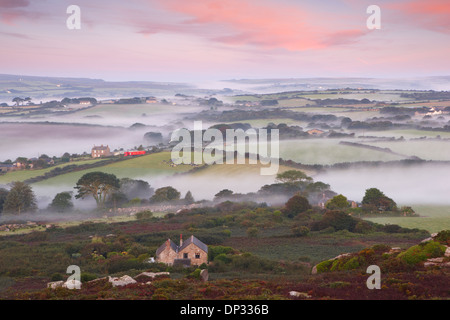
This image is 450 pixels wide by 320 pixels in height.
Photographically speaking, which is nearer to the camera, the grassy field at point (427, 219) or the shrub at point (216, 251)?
the shrub at point (216, 251)

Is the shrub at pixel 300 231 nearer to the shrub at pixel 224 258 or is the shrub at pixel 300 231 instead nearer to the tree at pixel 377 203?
the shrub at pixel 224 258

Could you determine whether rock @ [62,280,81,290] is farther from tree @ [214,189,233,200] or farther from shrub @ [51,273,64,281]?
tree @ [214,189,233,200]

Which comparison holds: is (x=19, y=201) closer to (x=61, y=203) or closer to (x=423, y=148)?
(x=61, y=203)

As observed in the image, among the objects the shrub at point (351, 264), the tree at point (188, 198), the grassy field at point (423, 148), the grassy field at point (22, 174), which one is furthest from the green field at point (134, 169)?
the shrub at point (351, 264)

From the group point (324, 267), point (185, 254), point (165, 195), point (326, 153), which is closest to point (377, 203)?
point (165, 195)

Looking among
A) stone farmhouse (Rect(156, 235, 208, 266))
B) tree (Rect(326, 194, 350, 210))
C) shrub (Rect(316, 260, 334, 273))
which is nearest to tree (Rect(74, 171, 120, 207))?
tree (Rect(326, 194, 350, 210))

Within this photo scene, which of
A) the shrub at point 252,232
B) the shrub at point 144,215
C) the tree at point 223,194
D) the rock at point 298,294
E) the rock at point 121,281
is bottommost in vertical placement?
the shrub at point 144,215

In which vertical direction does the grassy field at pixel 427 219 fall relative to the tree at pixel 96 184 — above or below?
below
